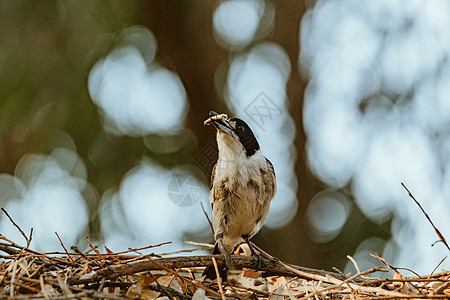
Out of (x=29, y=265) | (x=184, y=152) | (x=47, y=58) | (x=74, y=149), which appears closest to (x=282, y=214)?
(x=184, y=152)

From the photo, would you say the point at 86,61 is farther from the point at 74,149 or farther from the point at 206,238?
the point at 206,238

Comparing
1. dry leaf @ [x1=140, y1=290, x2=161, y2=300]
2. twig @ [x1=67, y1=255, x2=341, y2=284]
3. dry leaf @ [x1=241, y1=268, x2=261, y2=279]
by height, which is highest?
twig @ [x1=67, y1=255, x2=341, y2=284]

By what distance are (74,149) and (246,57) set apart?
182 cm

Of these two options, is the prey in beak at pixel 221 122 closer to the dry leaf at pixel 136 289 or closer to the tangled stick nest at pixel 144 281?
the tangled stick nest at pixel 144 281

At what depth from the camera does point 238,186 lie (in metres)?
3.16

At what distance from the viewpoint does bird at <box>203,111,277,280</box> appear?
125 inches

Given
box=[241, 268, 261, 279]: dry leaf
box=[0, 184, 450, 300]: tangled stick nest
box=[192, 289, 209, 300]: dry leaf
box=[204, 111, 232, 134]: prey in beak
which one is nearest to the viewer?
box=[0, 184, 450, 300]: tangled stick nest

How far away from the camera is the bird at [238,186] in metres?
Result: 3.18

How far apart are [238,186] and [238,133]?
1.17 ft

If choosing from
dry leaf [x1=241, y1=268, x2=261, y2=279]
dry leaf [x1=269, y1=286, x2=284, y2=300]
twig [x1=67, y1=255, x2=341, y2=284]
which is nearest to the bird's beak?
dry leaf [x1=241, y1=268, x2=261, y2=279]

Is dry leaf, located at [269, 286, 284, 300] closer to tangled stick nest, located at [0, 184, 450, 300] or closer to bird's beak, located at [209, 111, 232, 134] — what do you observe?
tangled stick nest, located at [0, 184, 450, 300]

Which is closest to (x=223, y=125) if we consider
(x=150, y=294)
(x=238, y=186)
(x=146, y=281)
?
(x=238, y=186)

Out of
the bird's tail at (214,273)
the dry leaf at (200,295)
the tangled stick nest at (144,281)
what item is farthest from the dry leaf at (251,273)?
the dry leaf at (200,295)

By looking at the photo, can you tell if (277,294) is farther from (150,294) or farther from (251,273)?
(251,273)
